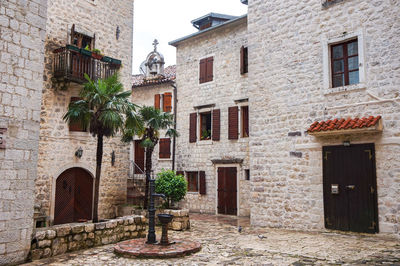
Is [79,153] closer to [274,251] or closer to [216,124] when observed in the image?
[216,124]

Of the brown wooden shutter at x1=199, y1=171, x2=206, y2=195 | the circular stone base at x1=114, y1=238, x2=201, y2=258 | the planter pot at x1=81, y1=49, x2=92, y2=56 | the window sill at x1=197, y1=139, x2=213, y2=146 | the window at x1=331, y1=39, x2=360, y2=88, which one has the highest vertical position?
the planter pot at x1=81, y1=49, x2=92, y2=56

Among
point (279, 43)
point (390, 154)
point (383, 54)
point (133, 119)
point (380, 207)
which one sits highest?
point (279, 43)

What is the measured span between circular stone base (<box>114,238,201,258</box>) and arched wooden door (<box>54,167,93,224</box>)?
16.5 feet

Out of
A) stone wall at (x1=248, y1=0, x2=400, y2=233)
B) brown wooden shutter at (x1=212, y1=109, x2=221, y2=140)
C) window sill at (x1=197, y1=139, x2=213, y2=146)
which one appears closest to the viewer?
stone wall at (x1=248, y1=0, x2=400, y2=233)

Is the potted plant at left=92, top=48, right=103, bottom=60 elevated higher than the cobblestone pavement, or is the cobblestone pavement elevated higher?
the potted plant at left=92, top=48, right=103, bottom=60

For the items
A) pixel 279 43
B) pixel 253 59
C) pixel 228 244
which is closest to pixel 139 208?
pixel 228 244

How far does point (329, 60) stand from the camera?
397 inches

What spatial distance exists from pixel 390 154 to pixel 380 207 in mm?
1321

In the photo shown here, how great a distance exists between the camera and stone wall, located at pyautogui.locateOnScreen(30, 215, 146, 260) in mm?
6655

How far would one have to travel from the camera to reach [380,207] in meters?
8.77

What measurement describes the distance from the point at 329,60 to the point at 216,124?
6.65 metres

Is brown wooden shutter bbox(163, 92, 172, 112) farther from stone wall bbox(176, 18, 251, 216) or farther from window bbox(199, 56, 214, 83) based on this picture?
window bbox(199, 56, 214, 83)

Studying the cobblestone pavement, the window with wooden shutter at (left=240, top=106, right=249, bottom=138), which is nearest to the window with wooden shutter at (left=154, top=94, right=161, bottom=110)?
the window with wooden shutter at (left=240, top=106, right=249, bottom=138)

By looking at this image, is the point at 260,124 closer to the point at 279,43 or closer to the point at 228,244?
the point at 279,43
